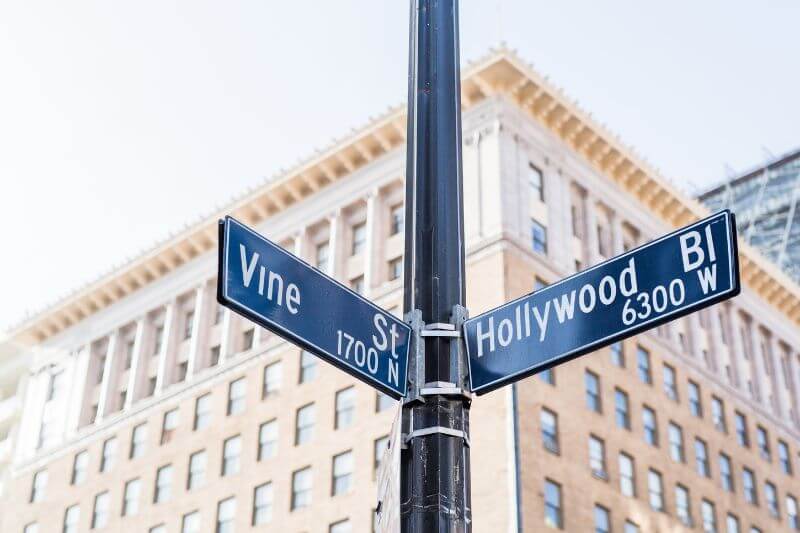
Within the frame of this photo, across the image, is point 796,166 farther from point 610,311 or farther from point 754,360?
point 610,311

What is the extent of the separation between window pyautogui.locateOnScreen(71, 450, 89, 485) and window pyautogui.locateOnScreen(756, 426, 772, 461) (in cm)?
3298

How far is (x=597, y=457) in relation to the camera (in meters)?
44.9

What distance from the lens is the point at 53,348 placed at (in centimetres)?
6506

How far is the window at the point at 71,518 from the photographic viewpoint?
56.7 m

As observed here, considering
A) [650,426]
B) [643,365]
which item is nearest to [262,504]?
[650,426]

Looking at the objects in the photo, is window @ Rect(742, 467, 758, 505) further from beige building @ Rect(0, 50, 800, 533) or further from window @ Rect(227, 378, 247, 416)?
window @ Rect(227, 378, 247, 416)

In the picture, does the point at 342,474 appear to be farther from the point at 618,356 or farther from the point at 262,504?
the point at 618,356

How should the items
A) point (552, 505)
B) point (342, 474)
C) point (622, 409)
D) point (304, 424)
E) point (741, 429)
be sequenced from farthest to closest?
1. point (741, 429)
2. point (304, 424)
3. point (622, 409)
4. point (342, 474)
5. point (552, 505)

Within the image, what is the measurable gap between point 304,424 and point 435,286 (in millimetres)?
42765

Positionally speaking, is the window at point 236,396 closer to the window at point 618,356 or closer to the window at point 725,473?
the window at point 618,356

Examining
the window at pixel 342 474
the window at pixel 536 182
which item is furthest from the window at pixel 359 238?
the window at pixel 342 474

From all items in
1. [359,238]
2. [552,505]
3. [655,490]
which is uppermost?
[359,238]

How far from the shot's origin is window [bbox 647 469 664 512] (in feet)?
154

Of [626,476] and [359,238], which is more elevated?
[359,238]
